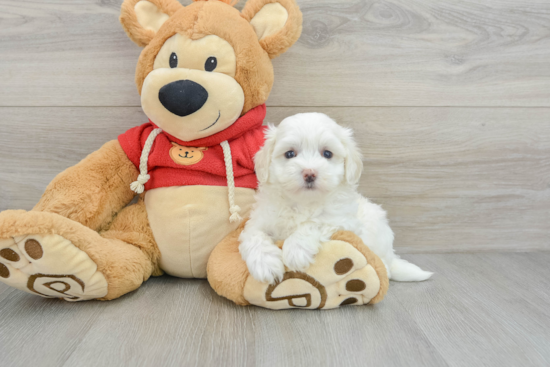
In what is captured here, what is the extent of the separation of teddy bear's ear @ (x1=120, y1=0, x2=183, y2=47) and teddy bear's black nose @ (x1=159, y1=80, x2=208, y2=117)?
0.26 m

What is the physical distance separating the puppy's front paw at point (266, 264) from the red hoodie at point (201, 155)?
1.00 ft

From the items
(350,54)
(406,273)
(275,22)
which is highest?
(275,22)

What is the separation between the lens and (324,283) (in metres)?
1.06

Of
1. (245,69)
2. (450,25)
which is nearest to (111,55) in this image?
(245,69)

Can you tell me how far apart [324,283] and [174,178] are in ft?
1.91

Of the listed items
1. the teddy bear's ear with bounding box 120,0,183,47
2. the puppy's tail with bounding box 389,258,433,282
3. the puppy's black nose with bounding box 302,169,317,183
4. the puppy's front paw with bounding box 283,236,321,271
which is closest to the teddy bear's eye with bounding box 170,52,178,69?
the teddy bear's ear with bounding box 120,0,183,47

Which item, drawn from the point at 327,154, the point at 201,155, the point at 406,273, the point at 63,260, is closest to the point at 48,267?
the point at 63,260

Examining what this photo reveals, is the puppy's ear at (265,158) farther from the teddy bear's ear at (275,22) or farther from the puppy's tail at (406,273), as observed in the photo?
the puppy's tail at (406,273)

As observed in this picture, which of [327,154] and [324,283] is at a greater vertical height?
[327,154]

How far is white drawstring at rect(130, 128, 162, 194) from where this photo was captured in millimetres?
1264

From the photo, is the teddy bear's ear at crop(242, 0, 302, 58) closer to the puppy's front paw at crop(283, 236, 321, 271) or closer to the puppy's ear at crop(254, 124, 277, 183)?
the puppy's ear at crop(254, 124, 277, 183)

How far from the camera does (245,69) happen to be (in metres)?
1.18

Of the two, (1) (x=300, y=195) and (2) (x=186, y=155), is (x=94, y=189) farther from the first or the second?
(1) (x=300, y=195)

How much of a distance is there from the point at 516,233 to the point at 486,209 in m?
0.18
